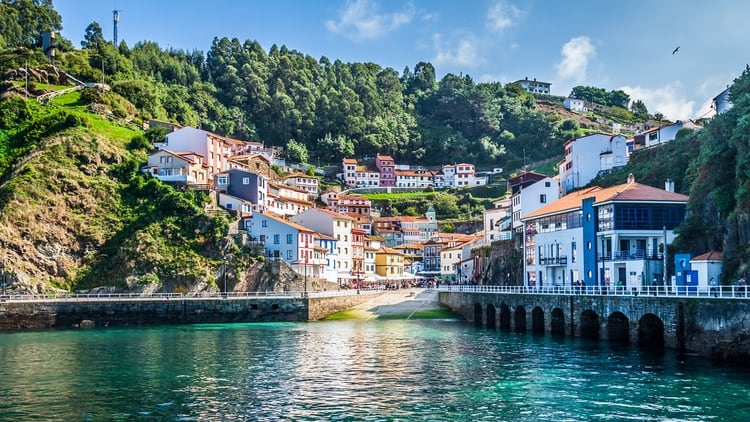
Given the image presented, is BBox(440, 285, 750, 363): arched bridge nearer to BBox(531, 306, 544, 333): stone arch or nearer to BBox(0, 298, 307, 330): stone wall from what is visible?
BBox(531, 306, 544, 333): stone arch

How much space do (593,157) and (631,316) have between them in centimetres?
4969

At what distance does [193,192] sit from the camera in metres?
100

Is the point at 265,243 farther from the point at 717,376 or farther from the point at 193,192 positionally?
the point at 717,376

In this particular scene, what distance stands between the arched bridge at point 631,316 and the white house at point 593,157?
2593cm

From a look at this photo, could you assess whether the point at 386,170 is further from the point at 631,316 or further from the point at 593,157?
the point at 631,316

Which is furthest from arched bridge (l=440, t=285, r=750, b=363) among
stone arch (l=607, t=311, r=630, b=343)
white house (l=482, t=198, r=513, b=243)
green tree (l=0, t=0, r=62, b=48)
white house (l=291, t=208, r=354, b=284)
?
green tree (l=0, t=0, r=62, b=48)

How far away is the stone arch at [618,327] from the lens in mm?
54344

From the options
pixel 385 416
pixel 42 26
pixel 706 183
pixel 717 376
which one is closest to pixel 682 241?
pixel 706 183

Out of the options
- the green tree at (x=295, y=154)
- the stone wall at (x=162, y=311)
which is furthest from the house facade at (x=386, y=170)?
the stone wall at (x=162, y=311)

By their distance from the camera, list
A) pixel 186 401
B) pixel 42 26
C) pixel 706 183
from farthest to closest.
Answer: pixel 42 26, pixel 706 183, pixel 186 401

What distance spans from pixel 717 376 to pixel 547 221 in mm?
37621

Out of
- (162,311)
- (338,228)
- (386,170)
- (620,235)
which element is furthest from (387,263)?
(620,235)

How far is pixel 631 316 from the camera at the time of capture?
50125mm

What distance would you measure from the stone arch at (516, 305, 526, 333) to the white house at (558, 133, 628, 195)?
32104mm
